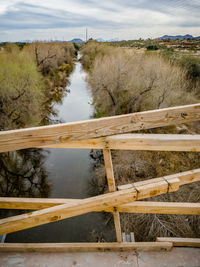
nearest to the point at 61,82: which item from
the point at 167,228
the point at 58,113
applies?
the point at 58,113

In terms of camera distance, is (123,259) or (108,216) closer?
(123,259)

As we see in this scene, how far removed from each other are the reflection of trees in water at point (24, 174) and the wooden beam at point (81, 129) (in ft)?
26.2

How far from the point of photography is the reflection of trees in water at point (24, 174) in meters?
8.72

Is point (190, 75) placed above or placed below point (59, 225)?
above

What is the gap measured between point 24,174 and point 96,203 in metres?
9.09

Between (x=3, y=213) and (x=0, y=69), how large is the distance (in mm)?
9145

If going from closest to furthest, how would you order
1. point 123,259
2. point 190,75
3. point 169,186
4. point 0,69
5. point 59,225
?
1. point 169,186
2. point 123,259
3. point 59,225
4. point 0,69
5. point 190,75

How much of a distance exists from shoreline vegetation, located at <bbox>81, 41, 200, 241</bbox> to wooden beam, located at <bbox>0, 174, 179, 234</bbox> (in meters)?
4.75

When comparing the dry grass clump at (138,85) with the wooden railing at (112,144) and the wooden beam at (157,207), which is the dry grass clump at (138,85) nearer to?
the wooden beam at (157,207)

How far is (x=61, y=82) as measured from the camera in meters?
26.7

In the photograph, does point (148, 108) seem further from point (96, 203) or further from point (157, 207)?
point (96, 203)

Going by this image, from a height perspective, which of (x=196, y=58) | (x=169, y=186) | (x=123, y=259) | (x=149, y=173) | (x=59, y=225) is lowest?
(x=59, y=225)

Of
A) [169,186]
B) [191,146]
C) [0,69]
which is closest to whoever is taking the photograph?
[191,146]

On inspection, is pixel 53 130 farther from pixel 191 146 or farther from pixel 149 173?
pixel 149 173
